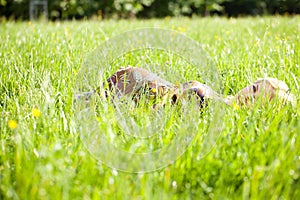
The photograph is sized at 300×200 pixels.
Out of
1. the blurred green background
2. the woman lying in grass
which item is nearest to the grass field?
the woman lying in grass

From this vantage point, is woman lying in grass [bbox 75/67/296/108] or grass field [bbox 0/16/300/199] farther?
woman lying in grass [bbox 75/67/296/108]

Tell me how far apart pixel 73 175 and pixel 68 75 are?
1186 mm

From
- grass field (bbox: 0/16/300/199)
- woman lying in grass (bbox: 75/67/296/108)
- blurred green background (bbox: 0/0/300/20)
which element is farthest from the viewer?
blurred green background (bbox: 0/0/300/20)

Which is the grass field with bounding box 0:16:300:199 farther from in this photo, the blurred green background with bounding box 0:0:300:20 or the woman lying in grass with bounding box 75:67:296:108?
the blurred green background with bounding box 0:0:300:20

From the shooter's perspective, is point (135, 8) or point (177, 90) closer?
point (177, 90)

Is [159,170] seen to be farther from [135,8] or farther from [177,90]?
[135,8]

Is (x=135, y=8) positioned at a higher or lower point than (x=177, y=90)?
lower

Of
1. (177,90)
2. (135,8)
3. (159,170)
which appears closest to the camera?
(159,170)

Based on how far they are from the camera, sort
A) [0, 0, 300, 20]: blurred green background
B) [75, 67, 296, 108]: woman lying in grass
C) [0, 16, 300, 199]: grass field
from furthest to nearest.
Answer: [0, 0, 300, 20]: blurred green background, [75, 67, 296, 108]: woman lying in grass, [0, 16, 300, 199]: grass field

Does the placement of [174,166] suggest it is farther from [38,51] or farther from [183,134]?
[38,51]

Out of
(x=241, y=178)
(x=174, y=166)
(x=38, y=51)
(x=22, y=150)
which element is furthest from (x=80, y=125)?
(x=38, y=51)

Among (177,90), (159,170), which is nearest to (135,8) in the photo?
(177,90)

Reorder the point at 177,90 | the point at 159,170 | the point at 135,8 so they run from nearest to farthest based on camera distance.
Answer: the point at 159,170 < the point at 177,90 < the point at 135,8

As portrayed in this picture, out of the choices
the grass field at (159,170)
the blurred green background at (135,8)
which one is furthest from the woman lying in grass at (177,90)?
the blurred green background at (135,8)
